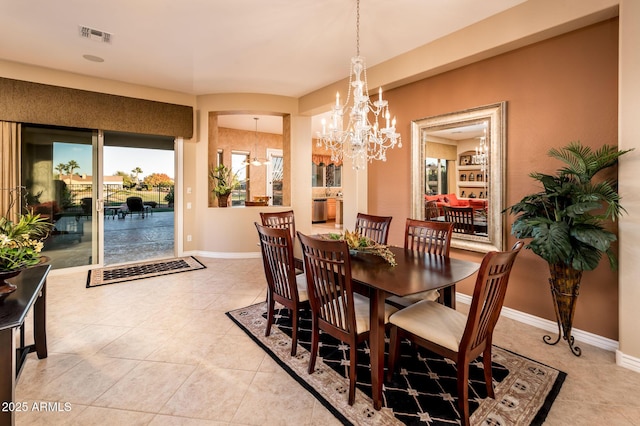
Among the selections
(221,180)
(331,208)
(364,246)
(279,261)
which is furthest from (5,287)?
(331,208)

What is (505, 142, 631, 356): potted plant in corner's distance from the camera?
87.2 inches

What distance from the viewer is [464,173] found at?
3.50 m

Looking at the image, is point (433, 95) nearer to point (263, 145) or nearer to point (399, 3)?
point (399, 3)

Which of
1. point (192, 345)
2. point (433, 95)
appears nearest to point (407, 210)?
point (433, 95)

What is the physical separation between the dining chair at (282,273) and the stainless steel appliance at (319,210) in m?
7.76

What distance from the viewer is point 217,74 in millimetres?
4539

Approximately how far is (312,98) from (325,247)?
4144 mm

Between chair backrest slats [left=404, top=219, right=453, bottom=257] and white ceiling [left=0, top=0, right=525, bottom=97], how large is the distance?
198cm

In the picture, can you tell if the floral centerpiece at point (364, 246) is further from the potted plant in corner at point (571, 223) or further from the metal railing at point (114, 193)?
the metal railing at point (114, 193)

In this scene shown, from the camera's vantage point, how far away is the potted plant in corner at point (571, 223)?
2215 millimetres

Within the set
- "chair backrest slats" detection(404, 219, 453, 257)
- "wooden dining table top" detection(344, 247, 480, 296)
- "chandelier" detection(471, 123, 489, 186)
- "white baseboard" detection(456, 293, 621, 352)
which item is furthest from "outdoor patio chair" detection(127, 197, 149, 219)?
"white baseboard" detection(456, 293, 621, 352)

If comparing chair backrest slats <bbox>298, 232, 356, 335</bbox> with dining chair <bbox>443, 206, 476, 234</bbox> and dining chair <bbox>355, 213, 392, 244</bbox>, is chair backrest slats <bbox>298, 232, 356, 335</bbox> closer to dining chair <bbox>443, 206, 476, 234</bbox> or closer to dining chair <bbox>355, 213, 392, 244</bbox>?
dining chair <bbox>355, 213, 392, 244</bbox>

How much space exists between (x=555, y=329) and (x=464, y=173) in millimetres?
1748

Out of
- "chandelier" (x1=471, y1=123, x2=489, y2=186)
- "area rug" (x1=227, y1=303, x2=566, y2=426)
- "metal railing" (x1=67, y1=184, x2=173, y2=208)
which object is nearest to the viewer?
"area rug" (x1=227, y1=303, x2=566, y2=426)
